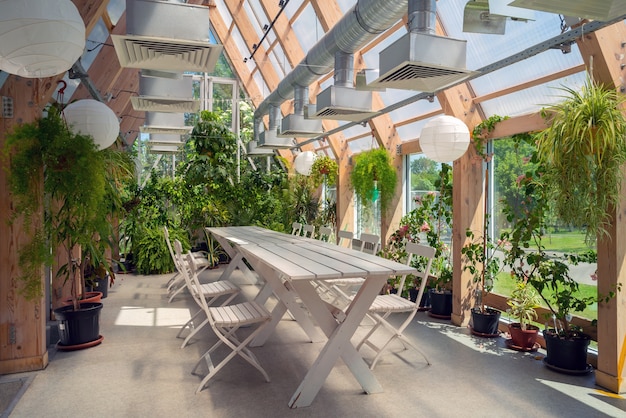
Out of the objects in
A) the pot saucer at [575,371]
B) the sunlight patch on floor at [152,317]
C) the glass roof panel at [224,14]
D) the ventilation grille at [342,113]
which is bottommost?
the sunlight patch on floor at [152,317]

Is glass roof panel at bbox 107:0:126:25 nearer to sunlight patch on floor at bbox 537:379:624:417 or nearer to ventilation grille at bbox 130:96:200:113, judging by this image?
ventilation grille at bbox 130:96:200:113

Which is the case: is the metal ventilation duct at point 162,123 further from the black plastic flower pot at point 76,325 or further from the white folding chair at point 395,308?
the white folding chair at point 395,308

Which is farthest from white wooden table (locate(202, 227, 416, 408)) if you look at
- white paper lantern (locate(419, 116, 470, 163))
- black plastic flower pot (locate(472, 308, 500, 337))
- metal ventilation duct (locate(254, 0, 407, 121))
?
metal ventilation duct (locate(254, 0, 407, 121))

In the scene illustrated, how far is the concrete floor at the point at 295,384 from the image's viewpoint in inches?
116

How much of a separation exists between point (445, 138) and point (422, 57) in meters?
1.56

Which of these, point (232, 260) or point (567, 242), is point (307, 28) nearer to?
point (232, 260)

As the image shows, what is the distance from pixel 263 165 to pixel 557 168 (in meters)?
8.05

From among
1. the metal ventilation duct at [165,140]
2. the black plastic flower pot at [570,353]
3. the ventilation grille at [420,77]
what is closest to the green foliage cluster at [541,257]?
the black plastic flower pot at [570,353]

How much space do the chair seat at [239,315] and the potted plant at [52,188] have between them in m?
1.41

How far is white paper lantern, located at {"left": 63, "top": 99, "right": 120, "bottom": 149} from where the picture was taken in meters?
3.88

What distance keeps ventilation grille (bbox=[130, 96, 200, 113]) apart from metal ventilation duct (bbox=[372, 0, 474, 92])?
2.17m

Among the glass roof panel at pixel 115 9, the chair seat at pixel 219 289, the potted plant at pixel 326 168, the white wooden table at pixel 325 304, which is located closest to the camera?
the white wooden table at pixel 325 304

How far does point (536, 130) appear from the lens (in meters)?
4.20

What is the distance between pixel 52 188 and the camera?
12.4 feet
